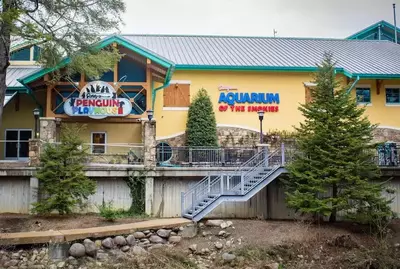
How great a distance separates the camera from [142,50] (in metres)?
17.7

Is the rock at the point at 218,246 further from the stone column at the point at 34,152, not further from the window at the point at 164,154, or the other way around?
the stone column at the point at 34,152

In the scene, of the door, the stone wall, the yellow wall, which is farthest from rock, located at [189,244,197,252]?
the stone wall

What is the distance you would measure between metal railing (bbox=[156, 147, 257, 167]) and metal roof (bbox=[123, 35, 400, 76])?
5202 mm

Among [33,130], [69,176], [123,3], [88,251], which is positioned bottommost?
[88,251]

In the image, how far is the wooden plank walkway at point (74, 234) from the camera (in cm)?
1145

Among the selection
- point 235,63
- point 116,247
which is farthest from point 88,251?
point 235,63

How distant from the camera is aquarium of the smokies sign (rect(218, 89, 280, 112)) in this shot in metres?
21.1

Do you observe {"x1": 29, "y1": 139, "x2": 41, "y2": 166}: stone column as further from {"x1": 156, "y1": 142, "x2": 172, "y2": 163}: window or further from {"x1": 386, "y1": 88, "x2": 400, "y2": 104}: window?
{"x1": 386, "y1": 88, "x2": 400, "y2": 104}: window

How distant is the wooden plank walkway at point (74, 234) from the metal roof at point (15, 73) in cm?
1002

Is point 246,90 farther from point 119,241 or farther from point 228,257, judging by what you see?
point 119,241

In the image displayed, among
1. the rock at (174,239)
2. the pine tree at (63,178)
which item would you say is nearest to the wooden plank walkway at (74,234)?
the rock at (174,239)

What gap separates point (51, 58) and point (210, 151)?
7191 mm

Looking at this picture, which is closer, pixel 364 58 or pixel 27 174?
pixel 27 174

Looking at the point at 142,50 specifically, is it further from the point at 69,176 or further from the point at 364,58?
the point at 364,58
